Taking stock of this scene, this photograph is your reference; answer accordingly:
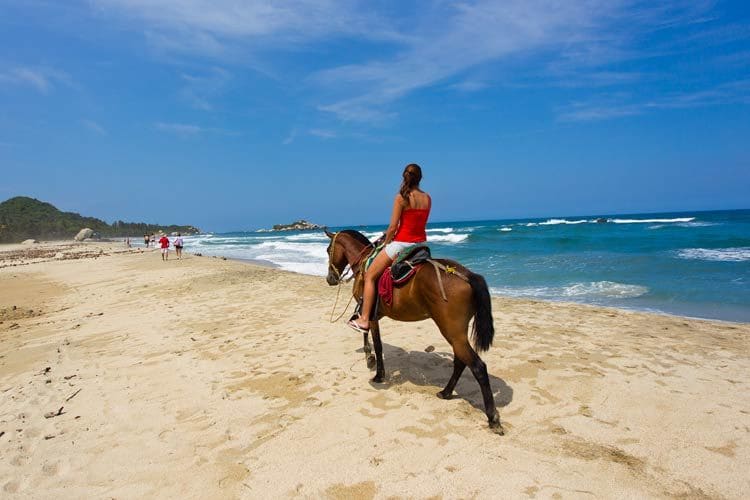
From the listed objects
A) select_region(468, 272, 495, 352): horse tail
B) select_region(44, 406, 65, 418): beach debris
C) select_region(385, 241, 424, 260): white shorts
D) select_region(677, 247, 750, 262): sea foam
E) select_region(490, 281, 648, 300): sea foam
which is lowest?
select_region(490, 281, 648, 300): sea foam

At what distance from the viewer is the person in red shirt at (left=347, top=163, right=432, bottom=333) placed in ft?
14.2

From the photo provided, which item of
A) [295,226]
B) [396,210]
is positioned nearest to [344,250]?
[396,210]

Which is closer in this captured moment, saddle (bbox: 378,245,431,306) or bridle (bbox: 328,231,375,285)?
saddle (bbox: 378,245,431,306)

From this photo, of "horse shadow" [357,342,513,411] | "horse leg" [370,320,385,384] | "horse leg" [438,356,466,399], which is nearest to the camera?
"horse leg" [438,356,466,399]

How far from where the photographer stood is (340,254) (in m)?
5.70

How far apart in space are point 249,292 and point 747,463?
1122 centimetres

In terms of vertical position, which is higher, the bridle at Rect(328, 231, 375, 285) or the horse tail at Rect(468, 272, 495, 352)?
the bridle at Rect(328, 231, 375, 285)

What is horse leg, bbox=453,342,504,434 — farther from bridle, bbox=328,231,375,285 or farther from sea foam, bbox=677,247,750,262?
sea foam, bbox=677,247,750,262

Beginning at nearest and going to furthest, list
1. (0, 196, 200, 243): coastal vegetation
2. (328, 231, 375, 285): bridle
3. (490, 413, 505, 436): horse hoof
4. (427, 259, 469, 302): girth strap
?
(490, 413, 505, 436): horse hoof
(427, 259, 469, 302): girth strap
(328, 231, 375, 285): bridle
(0, 196, 200, 243): coastal vegetation

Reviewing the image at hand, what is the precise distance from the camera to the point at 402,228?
4480 millimetres

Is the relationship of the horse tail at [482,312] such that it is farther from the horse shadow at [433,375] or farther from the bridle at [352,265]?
the bridle at [352,265]

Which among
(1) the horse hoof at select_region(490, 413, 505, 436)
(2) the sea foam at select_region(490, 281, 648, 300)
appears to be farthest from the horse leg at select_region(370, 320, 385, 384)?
(2) the sea foam at select_region(490, 281, 648, 300)

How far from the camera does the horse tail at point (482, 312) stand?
397 cm

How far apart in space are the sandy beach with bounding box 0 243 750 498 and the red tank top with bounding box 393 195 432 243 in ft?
6.44
